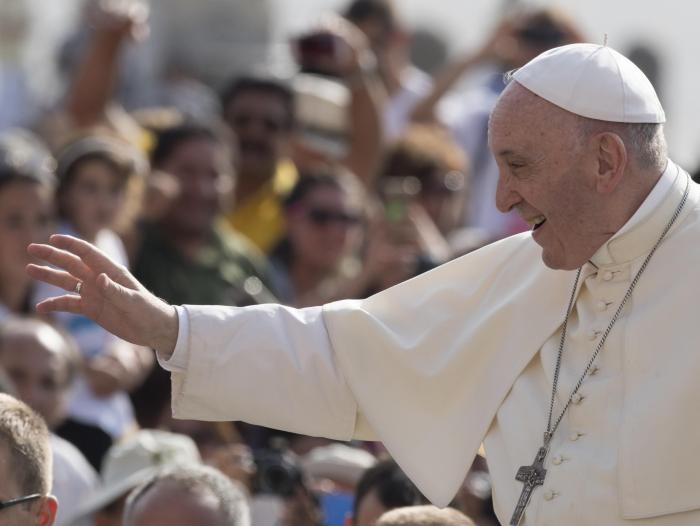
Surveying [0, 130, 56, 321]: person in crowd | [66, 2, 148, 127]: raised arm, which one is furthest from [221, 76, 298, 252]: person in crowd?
[0, 130, 56, 321]: person in crowd

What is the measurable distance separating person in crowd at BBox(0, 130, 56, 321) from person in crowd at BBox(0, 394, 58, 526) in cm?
277

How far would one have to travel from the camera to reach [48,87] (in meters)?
13.0

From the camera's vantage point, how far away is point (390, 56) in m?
10.1

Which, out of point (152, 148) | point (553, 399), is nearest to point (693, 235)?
point (553, 399)

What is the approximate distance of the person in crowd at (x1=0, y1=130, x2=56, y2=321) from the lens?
732 centimetres

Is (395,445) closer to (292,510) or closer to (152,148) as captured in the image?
(292,510)

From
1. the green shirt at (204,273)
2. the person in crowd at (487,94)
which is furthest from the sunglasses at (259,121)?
the person in crowd at (487,94)

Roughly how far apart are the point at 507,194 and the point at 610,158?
0.27 meters

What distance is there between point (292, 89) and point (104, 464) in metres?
2.84

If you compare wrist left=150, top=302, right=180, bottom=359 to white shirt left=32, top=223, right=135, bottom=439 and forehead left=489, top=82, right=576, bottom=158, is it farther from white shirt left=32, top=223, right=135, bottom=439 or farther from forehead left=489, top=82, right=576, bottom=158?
white shirt left=32, top=223, right=135, bottom=439

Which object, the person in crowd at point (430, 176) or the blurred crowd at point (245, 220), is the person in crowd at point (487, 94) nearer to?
the blurred crowd at point (245, 220)

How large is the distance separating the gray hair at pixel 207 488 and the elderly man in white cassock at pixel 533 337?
688 millimetres

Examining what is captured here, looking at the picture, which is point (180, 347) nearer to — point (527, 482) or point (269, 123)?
point (527, 482)

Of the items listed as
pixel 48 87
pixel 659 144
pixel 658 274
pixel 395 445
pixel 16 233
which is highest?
pixel 659 144
